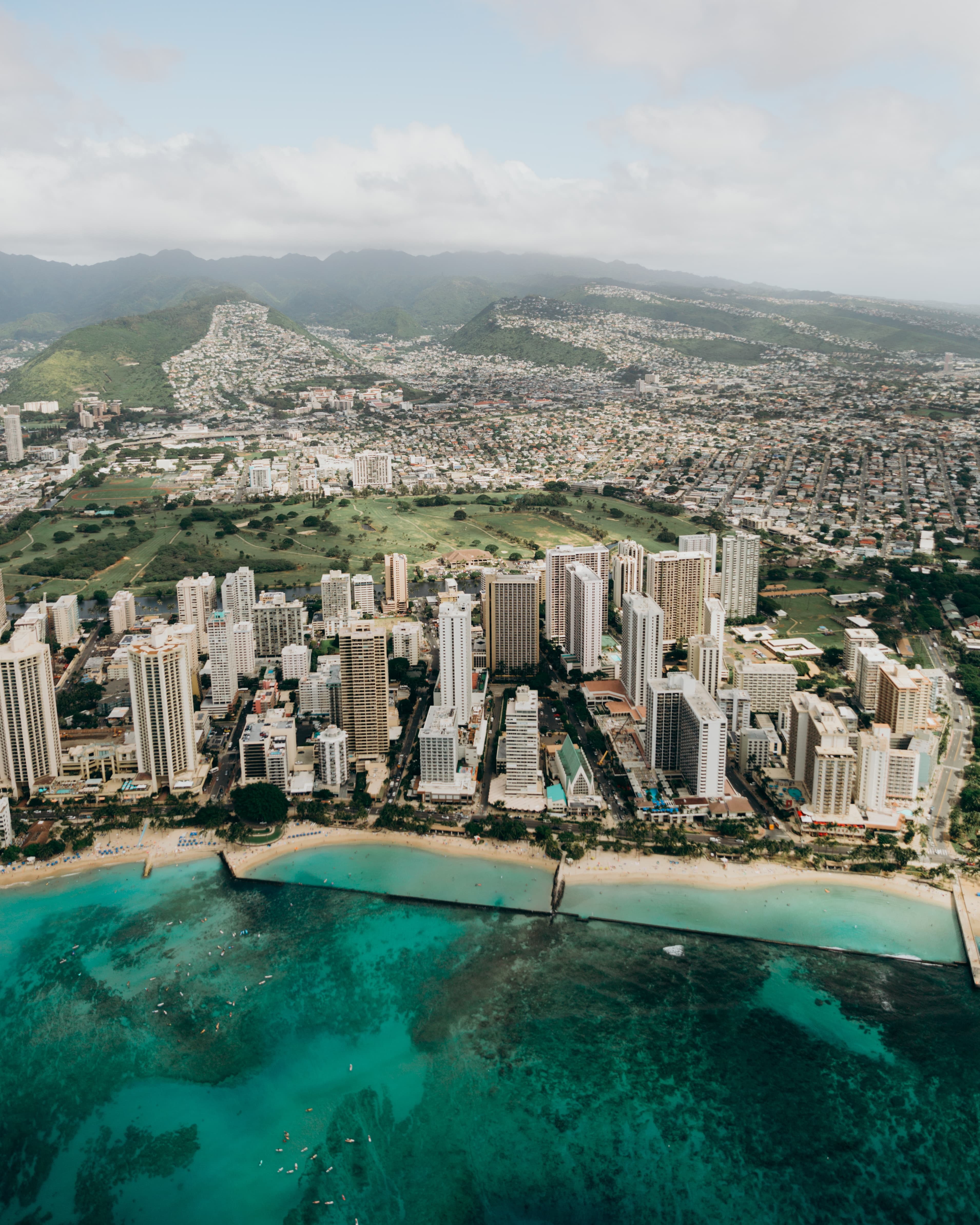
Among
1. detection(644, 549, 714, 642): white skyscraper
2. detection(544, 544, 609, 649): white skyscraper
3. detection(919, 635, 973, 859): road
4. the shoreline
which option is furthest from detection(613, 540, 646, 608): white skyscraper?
the shoreline

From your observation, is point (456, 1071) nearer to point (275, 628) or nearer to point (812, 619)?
point (275, 628)

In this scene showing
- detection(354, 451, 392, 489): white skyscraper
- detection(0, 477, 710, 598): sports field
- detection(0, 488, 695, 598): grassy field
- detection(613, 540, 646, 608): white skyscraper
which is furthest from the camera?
detection(354, 451, 392, 489): white skyscraper

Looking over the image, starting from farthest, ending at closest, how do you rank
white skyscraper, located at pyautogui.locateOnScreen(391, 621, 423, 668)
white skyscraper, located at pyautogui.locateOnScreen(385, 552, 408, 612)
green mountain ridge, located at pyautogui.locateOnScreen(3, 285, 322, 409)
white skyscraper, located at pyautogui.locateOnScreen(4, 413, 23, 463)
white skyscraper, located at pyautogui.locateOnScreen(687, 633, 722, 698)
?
green mountain ridge, located at pyautogui.locateOnScreen(3, 285, 322, 409), white skyscraper, located at pyautogui.locateOnScreen(4, 413, 23, 463), white skyscraper, located at pyautogui.locateOnScreen(385, 552, 408, 612), white skyscraper, located at pyautogui.locateOnScreen(391, 621, 423, 668), white skyscraper, located at pyautogui.locateOnScreen(687, 633, 722, 698)

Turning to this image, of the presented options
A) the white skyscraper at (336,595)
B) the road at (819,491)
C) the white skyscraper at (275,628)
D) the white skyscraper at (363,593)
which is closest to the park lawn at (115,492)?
the white skyscraper at (363,593)

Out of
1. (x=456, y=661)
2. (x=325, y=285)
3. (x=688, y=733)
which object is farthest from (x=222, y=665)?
(x=325, y=285)

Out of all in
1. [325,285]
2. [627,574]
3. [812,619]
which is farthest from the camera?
[325,285]

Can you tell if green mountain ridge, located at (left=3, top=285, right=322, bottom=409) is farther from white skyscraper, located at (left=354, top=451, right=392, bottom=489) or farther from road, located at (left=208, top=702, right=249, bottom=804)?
road, located at (left=208, top=702, right=249, bottom=804)
